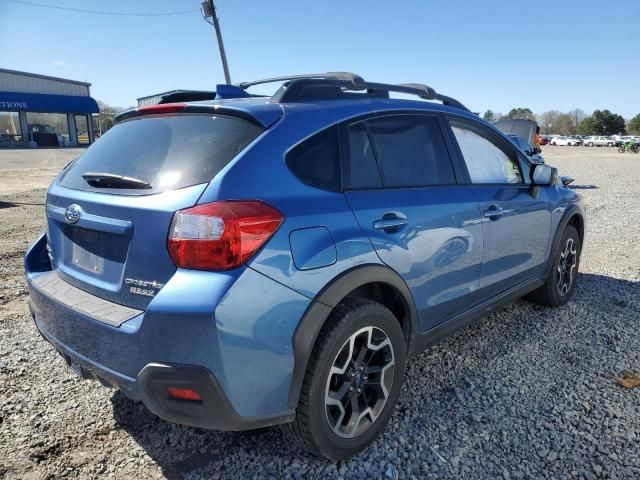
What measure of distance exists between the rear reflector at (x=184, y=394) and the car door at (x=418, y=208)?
41.7 inches

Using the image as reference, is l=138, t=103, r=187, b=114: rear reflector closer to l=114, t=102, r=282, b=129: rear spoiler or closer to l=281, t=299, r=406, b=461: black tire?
l=114, t=102, r=282, b=129: rear spoiler

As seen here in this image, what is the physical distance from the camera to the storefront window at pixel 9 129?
1590 inches

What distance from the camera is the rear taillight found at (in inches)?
73.0

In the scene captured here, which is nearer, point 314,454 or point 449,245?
point 314,454

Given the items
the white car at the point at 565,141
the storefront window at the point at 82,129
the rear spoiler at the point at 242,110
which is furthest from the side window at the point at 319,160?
the white car at the point at 565,141

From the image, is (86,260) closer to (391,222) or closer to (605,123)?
(391,222)

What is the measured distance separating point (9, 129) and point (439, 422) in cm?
4848

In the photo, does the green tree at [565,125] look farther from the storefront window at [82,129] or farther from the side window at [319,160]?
the side window at [319,160]

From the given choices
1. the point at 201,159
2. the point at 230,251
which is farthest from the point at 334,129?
the point at 230,251

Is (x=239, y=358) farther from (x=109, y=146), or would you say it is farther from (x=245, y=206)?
(x=109, y=146)

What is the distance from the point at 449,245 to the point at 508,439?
110 cm

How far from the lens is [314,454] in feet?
7.50

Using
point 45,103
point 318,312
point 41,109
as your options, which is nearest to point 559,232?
point 318,312

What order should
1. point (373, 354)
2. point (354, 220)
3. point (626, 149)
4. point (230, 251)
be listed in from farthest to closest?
point (626, 149) → point (373, 354) → point (354, 220) → point (230, 251)
